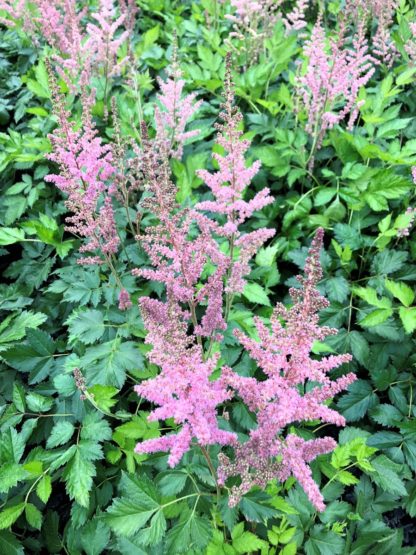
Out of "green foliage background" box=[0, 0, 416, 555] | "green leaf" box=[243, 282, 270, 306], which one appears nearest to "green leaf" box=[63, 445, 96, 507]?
"green foliage background" box=[0, 0, 416, 555]

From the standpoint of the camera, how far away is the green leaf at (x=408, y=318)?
2232 millimetres

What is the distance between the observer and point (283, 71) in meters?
4.12

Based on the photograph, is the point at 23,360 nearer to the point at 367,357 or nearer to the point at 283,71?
the point at 367,357

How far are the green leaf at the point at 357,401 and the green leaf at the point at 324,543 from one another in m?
0.67

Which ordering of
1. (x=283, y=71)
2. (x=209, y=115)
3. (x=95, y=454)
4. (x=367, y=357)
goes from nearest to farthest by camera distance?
1. (x=95, y=454)
2. (x=367, y=357)
3. (x=209, y=115)
4. (x=283, y=71)

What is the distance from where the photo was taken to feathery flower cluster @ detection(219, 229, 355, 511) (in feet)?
4.69

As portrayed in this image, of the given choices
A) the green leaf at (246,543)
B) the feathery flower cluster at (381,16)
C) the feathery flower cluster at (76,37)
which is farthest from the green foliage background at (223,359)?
the feathery flower cluster at (76,37)

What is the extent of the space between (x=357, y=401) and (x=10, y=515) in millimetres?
1840

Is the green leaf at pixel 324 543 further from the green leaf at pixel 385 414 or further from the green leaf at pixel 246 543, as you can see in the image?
the green leaf at pixel 385 414

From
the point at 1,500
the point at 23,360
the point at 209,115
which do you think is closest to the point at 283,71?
the point at 209,115

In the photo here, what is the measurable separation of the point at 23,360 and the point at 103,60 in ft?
7.94

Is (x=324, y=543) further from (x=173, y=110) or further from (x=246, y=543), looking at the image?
(x=173, y=110)

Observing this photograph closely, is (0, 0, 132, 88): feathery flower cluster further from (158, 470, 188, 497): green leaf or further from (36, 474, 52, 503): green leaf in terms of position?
(158, 470, 188, 497): green leaf

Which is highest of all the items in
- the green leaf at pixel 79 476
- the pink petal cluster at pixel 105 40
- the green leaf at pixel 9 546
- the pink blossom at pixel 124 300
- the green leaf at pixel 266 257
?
the pink petal cluster at pixel 105 40
